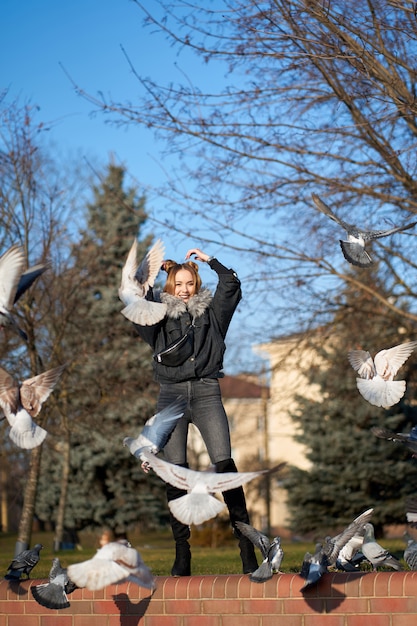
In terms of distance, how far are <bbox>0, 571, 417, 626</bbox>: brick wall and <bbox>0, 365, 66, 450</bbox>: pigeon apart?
122cm

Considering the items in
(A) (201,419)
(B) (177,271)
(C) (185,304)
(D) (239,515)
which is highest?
(B) (177,271)

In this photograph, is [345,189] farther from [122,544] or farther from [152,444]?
[122,544]

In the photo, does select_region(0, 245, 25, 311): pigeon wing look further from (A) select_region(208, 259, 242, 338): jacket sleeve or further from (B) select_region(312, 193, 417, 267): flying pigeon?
(B) select_region(312, 193, 417, 267): flying pigeon

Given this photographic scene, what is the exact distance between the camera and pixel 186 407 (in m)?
5.61

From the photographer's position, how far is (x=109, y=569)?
4.41m

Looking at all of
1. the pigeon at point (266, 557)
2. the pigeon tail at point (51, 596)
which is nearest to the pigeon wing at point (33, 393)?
the pigeon tail at point (51, 596)

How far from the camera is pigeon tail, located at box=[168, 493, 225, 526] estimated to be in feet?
15.0

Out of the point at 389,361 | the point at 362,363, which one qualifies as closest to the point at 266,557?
the point at 362,363

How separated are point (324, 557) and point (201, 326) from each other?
161 centimetres

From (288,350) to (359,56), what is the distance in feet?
19.8

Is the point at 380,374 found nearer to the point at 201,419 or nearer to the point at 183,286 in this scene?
the point at 201,419

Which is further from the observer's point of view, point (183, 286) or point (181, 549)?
point (183, 286)

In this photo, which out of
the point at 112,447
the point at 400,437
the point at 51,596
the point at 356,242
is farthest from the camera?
the point at 112,447

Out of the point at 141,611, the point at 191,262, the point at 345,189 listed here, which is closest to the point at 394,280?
the point at 345,189
